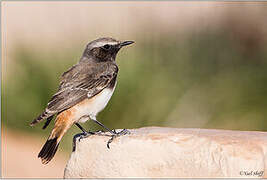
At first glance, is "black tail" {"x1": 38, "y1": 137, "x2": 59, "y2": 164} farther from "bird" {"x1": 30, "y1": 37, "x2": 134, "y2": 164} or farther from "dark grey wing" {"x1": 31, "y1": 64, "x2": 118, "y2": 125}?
"dark grey wing" {"x1": 31, "y1": 64, "x2": 118, "y2": 125}

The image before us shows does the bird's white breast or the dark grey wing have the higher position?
the dark grey wing

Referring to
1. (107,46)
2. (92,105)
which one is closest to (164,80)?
(107,46)

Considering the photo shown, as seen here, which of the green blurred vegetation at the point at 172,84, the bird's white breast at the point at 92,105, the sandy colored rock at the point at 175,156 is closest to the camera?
the sandy colored rock at the point at 175,156

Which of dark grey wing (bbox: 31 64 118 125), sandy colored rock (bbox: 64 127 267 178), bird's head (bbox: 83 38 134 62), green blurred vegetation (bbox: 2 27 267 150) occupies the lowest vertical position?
green blurred vegetation (bbox: 2 27 267 150)

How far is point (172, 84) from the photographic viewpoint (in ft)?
34.5

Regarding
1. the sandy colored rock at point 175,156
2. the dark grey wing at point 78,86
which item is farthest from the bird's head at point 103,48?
the sandy colored rock at point 175,156

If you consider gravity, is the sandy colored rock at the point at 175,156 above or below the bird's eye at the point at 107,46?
below

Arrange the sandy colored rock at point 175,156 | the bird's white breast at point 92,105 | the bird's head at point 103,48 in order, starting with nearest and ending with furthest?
the sandy colored rock at point 175,156, the bird's white breast at point 92,105, the bird's head at point 103,48

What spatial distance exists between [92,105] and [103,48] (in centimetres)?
99

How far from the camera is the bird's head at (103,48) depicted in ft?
25.2

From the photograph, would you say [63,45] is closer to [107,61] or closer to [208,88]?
[208,88]

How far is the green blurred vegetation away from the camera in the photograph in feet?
33.2

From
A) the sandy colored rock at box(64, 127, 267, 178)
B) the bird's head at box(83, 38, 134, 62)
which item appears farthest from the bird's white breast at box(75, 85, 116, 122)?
the sandy colored rock at box(64, 127, 267, 178)

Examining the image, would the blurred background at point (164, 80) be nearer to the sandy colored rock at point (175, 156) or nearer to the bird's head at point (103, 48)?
the bird's head at point (103, 48)
